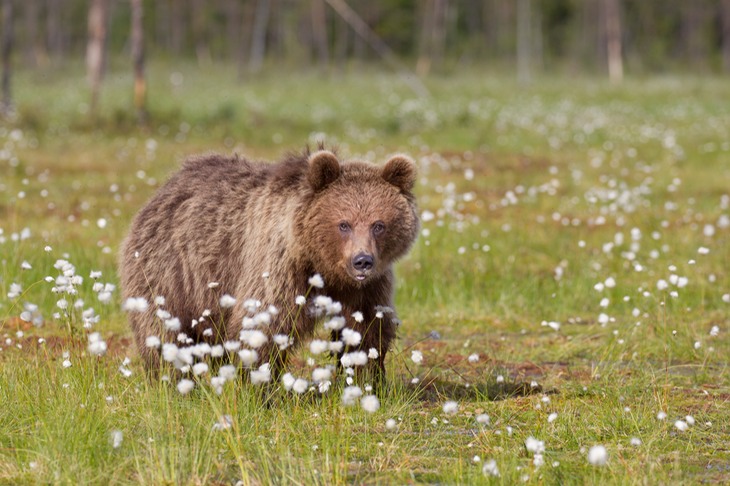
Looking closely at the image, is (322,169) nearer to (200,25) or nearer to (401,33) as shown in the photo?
(200,25)

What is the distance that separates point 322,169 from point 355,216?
38cm

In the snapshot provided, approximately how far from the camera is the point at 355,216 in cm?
570

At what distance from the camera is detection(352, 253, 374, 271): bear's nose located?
5297 mm

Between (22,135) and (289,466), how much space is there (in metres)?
18.0

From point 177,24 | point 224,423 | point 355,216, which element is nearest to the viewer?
point 224,423

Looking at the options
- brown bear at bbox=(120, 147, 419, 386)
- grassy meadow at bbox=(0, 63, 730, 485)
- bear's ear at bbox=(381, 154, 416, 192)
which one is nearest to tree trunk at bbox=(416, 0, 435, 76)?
grassy meadow at bbox=(0, 63, 730, 485)

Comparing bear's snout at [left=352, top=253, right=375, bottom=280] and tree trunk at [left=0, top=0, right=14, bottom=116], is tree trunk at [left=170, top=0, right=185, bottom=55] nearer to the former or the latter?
tree trunk at [left=0, top=0, right=14, bottom=116]

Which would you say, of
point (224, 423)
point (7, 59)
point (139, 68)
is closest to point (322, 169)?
point (224, 423)

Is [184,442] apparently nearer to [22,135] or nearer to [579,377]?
[579,377]

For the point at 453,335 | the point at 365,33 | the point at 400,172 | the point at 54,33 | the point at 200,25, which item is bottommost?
the point at 453,335

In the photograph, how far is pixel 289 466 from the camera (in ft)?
13.8

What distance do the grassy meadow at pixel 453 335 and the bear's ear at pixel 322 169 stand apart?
0.82 meters

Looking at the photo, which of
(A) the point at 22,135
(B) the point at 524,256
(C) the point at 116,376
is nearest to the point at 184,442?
(C) the point at 116,376

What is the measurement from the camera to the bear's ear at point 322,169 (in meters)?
5.76
